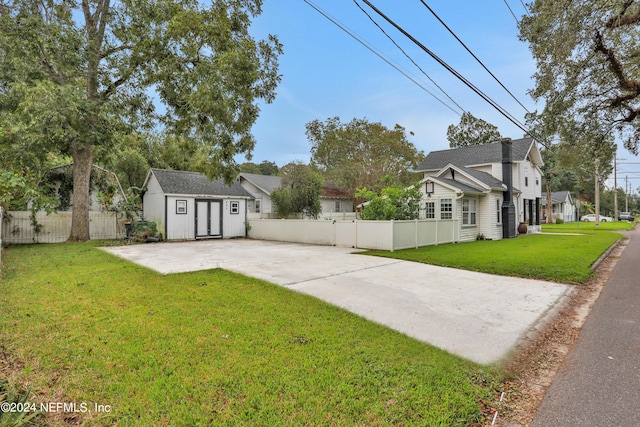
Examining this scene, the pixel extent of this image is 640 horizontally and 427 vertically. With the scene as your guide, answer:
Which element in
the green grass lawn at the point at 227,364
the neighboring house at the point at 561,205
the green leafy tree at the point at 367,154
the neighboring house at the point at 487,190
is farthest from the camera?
the neighboring house at the point at 561,205

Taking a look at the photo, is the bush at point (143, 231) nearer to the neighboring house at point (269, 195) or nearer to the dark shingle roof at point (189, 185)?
the dark shingle roof at point (189, 185)

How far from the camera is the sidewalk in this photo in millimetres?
2469

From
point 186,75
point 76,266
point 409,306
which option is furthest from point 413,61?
point 76,266

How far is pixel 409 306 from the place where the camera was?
16.8ft

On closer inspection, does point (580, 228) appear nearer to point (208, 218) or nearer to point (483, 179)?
point (483, 179)

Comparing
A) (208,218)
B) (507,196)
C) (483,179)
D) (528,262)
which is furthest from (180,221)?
(507,196)

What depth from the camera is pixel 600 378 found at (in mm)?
3053

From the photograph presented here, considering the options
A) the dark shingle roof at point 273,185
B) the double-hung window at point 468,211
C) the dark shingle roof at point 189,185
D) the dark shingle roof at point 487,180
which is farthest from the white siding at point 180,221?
the dark shingle roof at point 487,180

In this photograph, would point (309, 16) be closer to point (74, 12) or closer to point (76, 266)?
point (76, 266)

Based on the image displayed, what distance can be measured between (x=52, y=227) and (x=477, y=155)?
80.1ft

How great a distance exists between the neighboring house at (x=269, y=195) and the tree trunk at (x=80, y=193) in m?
10.5

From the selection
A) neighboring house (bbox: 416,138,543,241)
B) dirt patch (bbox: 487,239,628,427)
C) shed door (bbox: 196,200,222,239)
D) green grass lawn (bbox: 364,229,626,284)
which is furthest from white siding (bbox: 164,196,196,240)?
dirt patch (bbox: 487,239,628,427)

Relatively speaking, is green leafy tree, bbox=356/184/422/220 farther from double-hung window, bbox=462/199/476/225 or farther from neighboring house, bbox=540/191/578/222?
neighboring house, bbox=540/191/578/222

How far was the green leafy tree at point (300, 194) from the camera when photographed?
21797 millimetres
